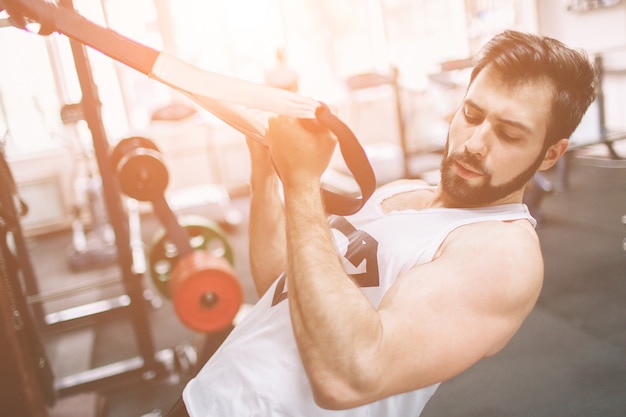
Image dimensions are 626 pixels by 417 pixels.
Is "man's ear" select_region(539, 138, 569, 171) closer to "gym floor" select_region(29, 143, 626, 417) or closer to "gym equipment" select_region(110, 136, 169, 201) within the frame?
"gym floor" select_region(29, 143, 626, 417)

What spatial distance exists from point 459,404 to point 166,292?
1.58 m

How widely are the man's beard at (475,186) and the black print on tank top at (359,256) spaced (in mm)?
185

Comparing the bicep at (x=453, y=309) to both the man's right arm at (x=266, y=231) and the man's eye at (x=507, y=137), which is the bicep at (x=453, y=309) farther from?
the man's right arm at (x=266, y=231)

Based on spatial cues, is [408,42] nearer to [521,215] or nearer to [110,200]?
[110,200]

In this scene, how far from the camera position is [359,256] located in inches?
37.7

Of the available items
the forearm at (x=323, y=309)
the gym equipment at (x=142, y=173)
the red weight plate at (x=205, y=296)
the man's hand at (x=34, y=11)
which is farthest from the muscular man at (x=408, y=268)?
the gym equipment at (x=142, y=173)

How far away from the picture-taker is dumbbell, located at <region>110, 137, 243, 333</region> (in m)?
1.85

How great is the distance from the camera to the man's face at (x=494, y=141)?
901 millimetres

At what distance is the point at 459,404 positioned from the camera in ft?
6.25

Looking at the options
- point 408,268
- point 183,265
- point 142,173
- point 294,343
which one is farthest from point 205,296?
point 408,268

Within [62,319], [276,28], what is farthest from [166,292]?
[276,28]

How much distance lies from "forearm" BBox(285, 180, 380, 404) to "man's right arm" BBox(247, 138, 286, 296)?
0.37 meters

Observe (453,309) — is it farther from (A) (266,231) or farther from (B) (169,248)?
(B) (169,248)

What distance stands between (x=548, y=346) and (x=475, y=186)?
1544 millimetres
